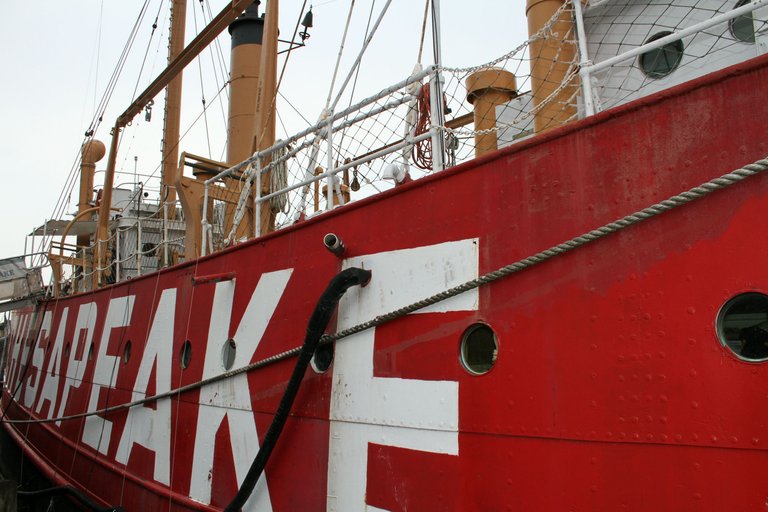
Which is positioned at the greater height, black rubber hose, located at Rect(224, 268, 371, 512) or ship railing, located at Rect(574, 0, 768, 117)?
ship railing, located at Rect(574, 0, 768, 117)

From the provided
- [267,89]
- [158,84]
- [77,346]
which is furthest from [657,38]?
[77,346]

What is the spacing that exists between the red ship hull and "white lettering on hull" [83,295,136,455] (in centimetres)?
271

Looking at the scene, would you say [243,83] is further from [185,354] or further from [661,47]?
[661,47]

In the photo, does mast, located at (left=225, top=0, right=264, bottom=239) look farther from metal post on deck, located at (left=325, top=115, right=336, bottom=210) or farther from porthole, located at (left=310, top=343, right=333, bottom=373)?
porthole, located at (left=310, top=343, right=333, bottom=373)

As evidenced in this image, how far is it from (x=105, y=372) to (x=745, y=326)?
710 centimetres

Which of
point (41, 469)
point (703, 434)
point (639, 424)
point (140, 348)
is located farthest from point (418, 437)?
point (41, 469)

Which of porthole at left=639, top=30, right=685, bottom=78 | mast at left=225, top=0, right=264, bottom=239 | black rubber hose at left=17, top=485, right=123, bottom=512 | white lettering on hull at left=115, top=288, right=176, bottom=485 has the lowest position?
black rubber hose at left=17, top=485, right=123, bottom=512

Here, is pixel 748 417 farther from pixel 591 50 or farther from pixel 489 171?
pixel 591 50

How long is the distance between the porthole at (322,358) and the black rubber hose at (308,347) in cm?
12

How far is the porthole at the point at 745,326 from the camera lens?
2.09 m

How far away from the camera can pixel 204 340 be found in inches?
196

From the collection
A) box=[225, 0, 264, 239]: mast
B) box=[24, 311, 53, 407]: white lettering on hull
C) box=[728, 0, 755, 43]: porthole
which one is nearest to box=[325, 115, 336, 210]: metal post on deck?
box=[728, 0, 755, 43]: porthole

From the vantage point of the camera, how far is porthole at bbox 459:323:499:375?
9.39 ft

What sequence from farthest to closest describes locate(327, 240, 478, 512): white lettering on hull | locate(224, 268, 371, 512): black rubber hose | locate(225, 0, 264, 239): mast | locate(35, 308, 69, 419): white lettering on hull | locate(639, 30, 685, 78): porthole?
locate(35, 308, 69, 419): white lettering on hull, locate(225, 0, 264, 239): mast, locate(639, 30, 685, 78): porthole, locate(224, 268, 371, 512): black rubber hose, locate(327, 240, 478, 512): white lettering on hull
